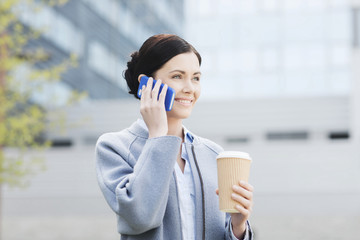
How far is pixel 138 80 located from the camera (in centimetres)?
204

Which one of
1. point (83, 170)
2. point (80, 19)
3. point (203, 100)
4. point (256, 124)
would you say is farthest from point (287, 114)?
point (80, 19)

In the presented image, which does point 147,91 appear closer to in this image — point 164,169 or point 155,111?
point 155,111

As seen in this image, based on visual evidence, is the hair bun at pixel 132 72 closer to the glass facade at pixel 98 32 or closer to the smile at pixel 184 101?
the smile at pixel 184 101

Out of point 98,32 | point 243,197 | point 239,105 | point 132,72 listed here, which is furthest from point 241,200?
point 98,32

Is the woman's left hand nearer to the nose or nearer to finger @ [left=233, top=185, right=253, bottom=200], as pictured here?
finger @ [left=233, top=185, right=253, bottom=200]

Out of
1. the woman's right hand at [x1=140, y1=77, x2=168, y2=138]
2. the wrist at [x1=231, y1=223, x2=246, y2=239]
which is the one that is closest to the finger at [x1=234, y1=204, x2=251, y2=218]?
the wrist at [x1=231, y1=223, x2=246, y2=239]

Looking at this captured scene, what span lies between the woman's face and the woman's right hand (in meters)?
0.10

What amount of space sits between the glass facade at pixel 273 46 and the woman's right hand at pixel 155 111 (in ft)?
61.6

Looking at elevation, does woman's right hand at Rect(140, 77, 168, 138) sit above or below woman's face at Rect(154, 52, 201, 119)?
below

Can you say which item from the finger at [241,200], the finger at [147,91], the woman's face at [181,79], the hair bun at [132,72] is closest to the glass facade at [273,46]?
the hair bun at [132,72]

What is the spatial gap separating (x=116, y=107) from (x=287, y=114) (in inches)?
232

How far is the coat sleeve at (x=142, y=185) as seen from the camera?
1756mm

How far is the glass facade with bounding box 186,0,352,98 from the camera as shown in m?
20.6

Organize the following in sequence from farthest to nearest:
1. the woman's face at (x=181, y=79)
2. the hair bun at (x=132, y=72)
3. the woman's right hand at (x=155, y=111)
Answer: the hair bun at (x=132, y=72) → the woman's face at (x=181, y=79) → the woman's right hand at (x=155, y=111)
